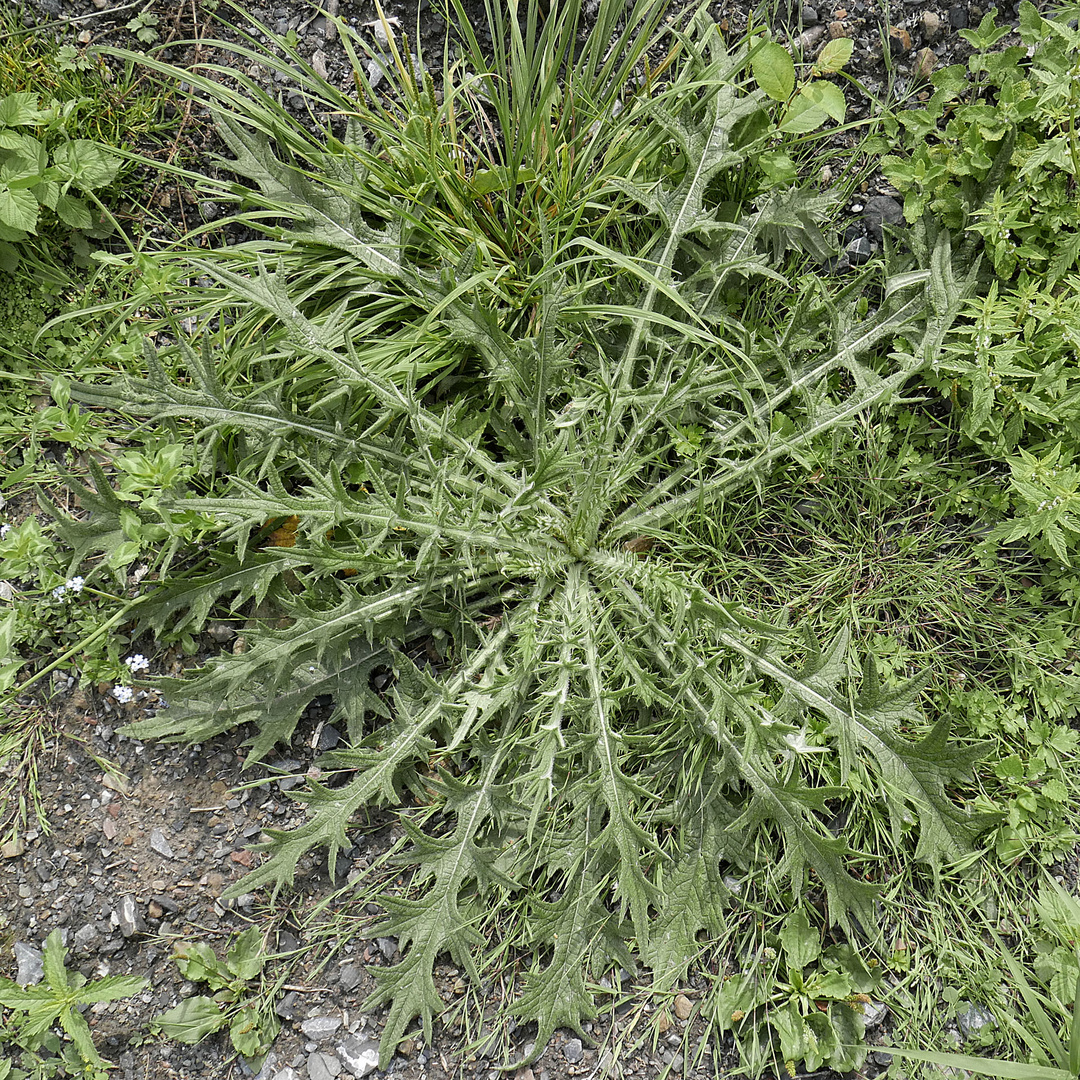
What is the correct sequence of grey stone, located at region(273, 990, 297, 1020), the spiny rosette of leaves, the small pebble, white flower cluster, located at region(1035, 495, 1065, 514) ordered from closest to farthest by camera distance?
the spiny rosette of leaves
white flower cluster, located at region(1035, 495, 1065, 514)
grey stone, located at region(273, 990, 297, 1020)
the small pebble

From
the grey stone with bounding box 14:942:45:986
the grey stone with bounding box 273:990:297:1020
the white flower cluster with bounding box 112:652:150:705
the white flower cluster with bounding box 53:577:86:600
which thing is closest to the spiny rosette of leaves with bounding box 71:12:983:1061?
the white flower cluster with bounding box 112:652:150:705

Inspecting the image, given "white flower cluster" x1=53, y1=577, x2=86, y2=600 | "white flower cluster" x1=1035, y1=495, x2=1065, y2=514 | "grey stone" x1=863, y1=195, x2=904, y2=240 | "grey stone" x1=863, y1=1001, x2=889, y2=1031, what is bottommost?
"grey stone" x1=863, y1=1001, x2=889, y2=1031

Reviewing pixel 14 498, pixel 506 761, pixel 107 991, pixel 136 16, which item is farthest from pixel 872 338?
pixel 107 991

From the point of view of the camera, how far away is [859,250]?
2.59 metres

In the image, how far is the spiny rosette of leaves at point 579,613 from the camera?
2143 mm

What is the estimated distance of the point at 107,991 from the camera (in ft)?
7.64

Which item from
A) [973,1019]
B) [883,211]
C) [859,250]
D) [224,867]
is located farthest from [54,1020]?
[883,211]

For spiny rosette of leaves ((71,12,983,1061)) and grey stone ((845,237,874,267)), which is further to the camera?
grey stone ((845,237,874,267))

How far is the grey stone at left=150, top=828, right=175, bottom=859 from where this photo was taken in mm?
2463

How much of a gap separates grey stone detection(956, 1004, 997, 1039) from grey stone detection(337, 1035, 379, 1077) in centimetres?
168

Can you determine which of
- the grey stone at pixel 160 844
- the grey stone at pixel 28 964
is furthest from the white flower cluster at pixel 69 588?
the grey stone at pixel 28 964

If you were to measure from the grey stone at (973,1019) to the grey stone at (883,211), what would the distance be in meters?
2.36

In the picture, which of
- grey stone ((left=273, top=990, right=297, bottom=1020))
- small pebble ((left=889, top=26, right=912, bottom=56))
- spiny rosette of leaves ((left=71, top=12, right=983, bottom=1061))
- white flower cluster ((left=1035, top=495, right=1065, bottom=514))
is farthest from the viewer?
small pebble ((left=889, top=26, right=912, bottom=56))

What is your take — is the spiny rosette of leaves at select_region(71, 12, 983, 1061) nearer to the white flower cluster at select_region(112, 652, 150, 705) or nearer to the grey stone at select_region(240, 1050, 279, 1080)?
the white flower cluster at select_region(112, 652, 150, 705)
